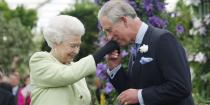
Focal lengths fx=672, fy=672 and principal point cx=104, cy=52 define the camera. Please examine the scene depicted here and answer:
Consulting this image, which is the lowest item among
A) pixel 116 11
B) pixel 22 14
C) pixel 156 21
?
pixel 22 14

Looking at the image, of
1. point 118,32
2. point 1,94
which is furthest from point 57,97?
point 1,94

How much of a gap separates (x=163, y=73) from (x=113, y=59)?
0.44 meters

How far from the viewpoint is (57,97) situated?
13.5ft

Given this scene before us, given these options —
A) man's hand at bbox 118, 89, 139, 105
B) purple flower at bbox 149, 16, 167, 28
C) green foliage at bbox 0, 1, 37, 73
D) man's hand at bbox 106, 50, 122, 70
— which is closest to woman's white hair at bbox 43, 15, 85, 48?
man's hand at bbox 106, 50, 122, 70

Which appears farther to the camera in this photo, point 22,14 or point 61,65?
point 22,14

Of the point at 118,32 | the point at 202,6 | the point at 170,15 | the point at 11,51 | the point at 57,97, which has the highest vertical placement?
the point at 118,32

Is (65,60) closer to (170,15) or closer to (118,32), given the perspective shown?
(118,32)

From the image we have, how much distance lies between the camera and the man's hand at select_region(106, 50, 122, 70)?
13.9 feet

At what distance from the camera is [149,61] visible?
4031 mm

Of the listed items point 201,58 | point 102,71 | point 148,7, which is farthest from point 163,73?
point 201,58

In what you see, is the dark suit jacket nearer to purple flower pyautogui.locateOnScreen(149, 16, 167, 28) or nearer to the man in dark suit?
the man in dark suit

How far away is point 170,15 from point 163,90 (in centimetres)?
392

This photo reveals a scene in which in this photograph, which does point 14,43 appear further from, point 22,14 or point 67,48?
point 67,48

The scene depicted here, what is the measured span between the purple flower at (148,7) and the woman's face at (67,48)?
10.3 ft
